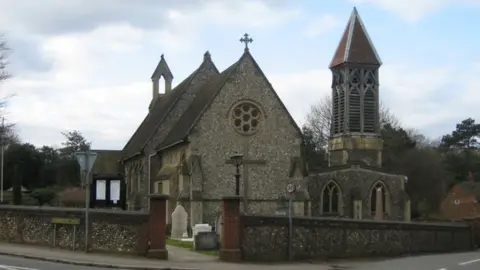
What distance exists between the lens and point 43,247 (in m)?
23.1

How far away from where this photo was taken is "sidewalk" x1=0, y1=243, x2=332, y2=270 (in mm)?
18422

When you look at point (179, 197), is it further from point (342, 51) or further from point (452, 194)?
point (452, 194)

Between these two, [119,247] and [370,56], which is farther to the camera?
[370,56]

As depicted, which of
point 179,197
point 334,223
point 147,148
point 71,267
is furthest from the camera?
point 147,148

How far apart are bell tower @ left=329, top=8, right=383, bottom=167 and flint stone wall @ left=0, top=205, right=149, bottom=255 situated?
30.1 meters

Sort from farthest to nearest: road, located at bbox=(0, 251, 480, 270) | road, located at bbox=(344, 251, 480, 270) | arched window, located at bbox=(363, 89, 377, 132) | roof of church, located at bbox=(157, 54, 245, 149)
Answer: arched window, located at bbox=(363, 89, 377, 132)
roof of church, located at bbox=(157, 54, 245, 149)
road, located at bbox=(344, 251, 480, 270)
road, located at bbox=(0, 251, 480, 270)

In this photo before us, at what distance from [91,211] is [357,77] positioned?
33592 mm

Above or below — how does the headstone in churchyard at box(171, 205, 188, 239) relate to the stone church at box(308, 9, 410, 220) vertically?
below

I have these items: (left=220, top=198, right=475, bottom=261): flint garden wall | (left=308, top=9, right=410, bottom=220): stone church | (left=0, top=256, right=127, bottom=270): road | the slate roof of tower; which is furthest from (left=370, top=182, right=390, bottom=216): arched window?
(left=0, top=256, right=127, bottom=270): road

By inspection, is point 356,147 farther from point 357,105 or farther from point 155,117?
point 155,117

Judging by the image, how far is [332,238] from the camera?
2303cm

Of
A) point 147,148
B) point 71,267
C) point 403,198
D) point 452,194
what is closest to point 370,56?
point 403,198

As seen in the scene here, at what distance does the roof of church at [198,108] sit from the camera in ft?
124

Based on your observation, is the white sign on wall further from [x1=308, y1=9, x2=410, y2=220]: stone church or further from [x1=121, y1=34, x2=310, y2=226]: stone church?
[x1=308, y1=9, x2=410, y2=220]: stone church
